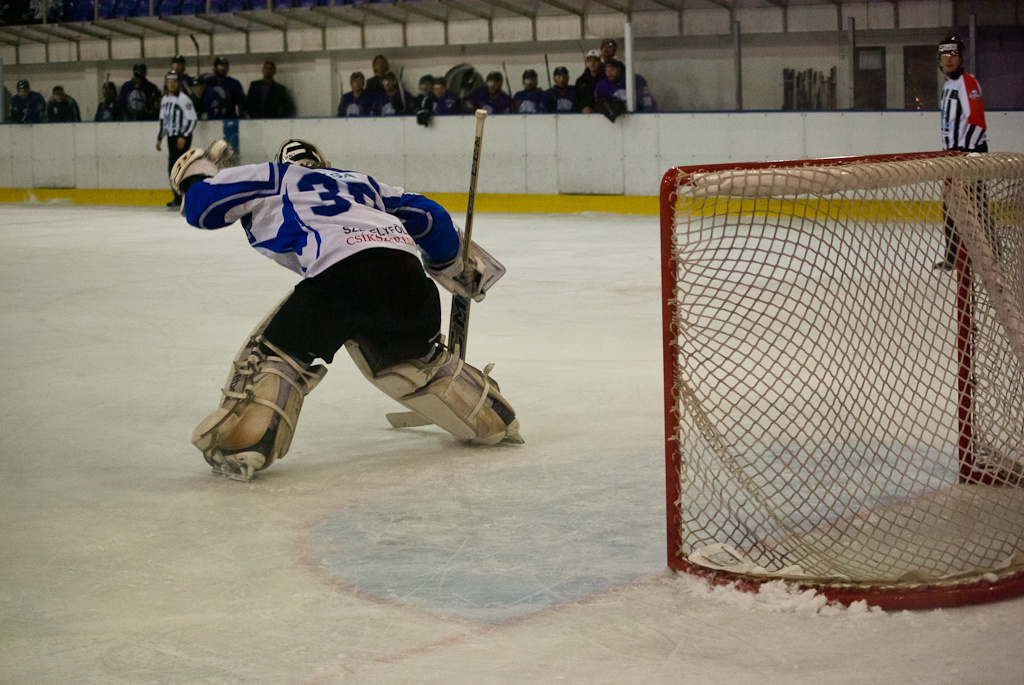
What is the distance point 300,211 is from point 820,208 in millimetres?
1453

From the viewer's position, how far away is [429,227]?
3.68 metres

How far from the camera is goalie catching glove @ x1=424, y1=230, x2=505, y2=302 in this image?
373cm

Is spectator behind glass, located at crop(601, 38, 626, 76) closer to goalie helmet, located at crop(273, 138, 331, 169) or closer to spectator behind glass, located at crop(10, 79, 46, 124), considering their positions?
spectator behind glass, located at crop(10, 79, 46, 124)

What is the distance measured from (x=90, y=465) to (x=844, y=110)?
26.4ft

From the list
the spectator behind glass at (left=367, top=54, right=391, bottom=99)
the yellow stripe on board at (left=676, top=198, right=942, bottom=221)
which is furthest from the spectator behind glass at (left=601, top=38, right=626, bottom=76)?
the yellow stripe on board at (left=676, top=198, right=942, bottom=221)

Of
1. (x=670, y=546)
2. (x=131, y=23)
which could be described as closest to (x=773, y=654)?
(x=670, y=546)

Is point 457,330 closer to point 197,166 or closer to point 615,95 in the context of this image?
point 197,166

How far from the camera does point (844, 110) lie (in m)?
10.2

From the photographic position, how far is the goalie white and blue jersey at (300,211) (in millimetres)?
3357

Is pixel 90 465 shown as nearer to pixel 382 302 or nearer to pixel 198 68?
pixel 382 302

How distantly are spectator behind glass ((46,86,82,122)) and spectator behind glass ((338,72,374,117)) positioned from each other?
4.08 meters

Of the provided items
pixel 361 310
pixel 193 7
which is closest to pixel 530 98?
pixel 193 7

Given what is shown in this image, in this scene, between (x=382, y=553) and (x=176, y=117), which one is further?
(x=176, y=117)

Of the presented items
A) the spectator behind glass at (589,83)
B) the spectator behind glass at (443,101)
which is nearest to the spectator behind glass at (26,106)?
the spectator behind glass at (443,101)
